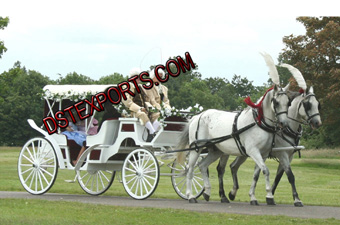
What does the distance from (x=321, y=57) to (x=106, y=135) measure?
23318 millimetres

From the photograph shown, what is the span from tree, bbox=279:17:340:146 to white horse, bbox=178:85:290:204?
20.1 m

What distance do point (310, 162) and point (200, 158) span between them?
26133 millimetres

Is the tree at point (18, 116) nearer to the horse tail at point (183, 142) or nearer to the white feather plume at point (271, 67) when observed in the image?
the horse tail at point (183, 142)

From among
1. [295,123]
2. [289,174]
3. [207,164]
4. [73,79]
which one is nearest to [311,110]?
[295,123]

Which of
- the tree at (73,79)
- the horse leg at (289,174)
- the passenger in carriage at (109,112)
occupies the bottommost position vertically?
the horse leg at (289,174)

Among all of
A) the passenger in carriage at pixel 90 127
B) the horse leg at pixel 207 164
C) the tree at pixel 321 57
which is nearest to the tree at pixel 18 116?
the tree at pixel 321 57

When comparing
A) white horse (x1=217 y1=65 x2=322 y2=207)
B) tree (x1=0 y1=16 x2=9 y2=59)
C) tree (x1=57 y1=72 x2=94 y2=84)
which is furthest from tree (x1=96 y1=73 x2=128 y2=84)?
white horse (x1=217 y1=65 x2=322 y2=207)

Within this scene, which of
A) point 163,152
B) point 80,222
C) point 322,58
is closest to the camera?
point 80,222

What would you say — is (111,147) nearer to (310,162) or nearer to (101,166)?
(101,166)

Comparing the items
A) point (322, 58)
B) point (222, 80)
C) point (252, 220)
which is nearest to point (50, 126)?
point (252, 220)

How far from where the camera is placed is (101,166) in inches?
647

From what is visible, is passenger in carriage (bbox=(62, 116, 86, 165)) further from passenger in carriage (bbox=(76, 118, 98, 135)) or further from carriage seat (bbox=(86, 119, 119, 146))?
carriage seat (bbox=(86, 119, 119, 146))

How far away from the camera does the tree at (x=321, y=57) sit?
117 feet

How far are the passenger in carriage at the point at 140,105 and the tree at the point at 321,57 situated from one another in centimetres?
2018
